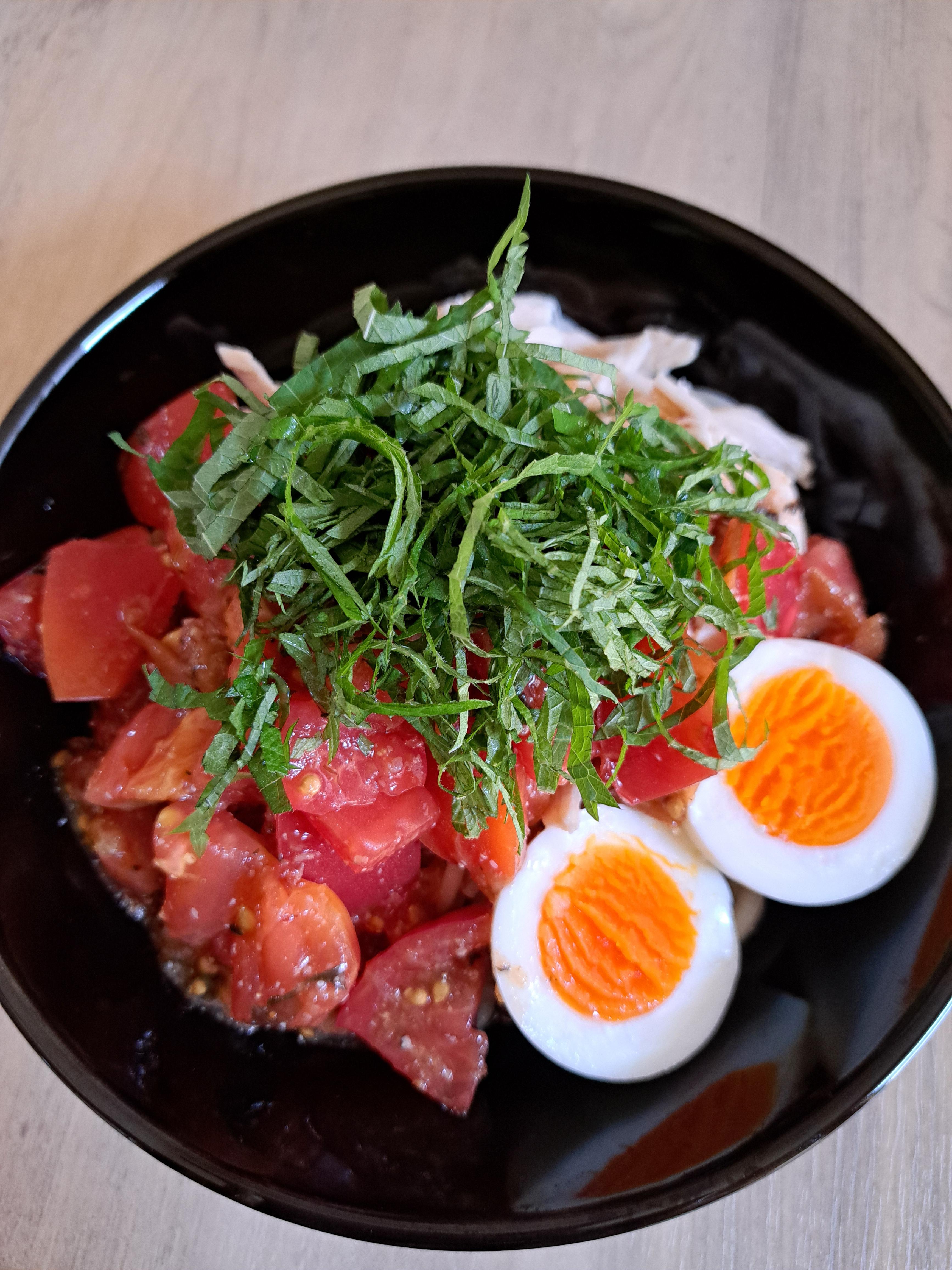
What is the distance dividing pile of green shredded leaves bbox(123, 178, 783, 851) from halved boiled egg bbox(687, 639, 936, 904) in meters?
0.20

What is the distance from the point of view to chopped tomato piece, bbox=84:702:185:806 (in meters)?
1.58

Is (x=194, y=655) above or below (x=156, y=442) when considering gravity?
below

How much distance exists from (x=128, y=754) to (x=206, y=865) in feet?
0.84

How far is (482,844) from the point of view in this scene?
1496 millimetres

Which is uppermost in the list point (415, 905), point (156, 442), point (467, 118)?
point (467, 118)

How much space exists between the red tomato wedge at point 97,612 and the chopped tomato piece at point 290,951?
0.50 meters

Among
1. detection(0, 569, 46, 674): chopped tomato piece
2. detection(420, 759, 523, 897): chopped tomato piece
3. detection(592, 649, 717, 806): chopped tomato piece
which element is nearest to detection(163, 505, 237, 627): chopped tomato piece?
detection(0, 569, 46, 674): chopped tomato piece

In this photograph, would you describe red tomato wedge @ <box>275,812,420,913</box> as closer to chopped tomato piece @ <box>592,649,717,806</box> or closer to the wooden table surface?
chopped tomato piece @ <box>592,649,717,806</box>

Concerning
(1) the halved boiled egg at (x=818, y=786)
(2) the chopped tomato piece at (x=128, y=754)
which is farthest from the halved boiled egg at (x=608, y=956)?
(2) the chopped tomato piece at (x=128, y=754)

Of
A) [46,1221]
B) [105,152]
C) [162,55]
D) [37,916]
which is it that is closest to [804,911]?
[37,916]

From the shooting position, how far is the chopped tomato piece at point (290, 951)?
1526 millimetres

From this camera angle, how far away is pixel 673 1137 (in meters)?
1.47

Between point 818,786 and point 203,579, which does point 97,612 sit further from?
point 818,786

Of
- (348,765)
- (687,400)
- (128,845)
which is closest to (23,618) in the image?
(128,845)
